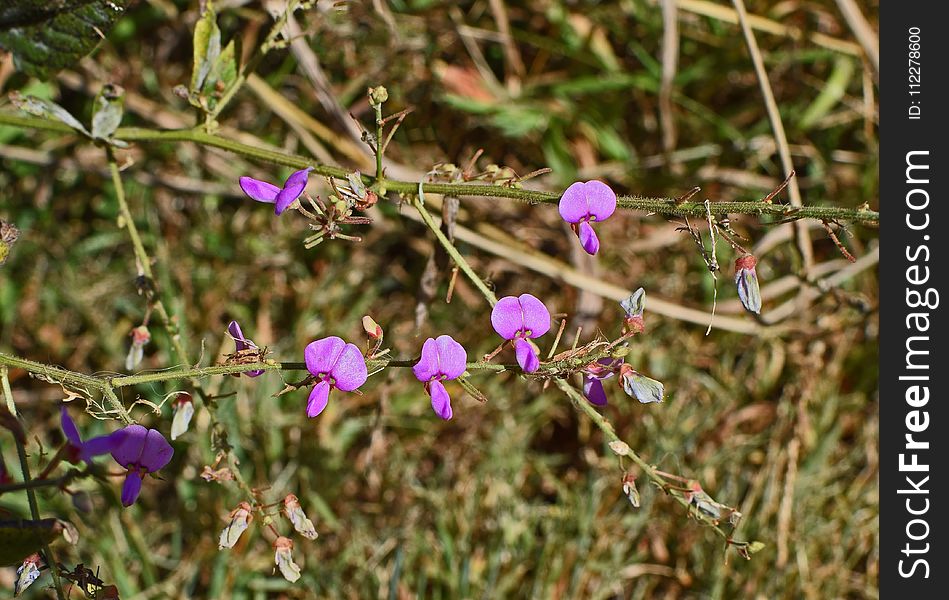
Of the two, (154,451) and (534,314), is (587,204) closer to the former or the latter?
(534,314)

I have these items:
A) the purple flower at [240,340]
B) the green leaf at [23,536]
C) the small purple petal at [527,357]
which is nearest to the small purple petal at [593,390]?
the small purple petal at [527,357]

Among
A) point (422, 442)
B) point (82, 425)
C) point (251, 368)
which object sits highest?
point (251, 368)

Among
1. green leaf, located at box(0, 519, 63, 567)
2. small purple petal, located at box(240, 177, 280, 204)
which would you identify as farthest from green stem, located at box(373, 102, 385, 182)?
green leaf, located at box(0, 519, 63, 567)

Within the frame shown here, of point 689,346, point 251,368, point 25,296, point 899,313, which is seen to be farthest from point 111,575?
point 899,313

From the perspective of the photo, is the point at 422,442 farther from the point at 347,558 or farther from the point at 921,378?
the point at 921,378

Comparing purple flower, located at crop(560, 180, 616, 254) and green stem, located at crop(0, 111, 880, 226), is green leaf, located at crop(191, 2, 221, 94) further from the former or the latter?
purple flower, located at crop(560, 180, 616, 254)

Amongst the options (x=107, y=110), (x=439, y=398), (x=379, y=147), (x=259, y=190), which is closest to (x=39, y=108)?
(x=107, y=110)
